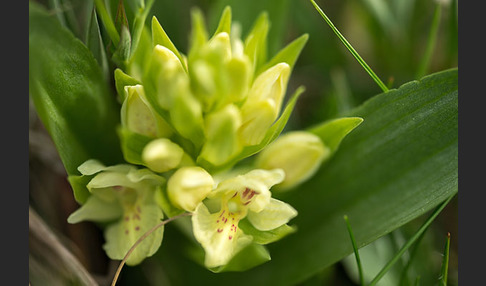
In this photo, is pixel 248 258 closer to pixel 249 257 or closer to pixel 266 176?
pixel 249 257

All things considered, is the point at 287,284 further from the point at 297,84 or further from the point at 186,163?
the point at 297,84

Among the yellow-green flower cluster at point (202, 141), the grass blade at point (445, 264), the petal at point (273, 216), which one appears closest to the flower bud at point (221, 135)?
the yellow-green flower cluster at point (202, 141)

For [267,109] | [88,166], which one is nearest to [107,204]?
[88,166]

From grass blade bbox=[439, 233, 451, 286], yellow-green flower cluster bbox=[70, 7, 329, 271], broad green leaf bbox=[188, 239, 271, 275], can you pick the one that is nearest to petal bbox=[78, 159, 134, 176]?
yellow-green flower cluster bbox=[70, 7, 329, 271]

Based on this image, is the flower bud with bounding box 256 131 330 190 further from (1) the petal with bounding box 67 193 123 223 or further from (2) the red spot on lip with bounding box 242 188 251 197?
(1) the petal with bounding box 67 193 123 223

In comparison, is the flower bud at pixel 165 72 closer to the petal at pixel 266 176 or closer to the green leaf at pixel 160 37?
the green leaf at pixel 160 37

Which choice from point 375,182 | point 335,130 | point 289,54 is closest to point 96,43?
point 289,54
